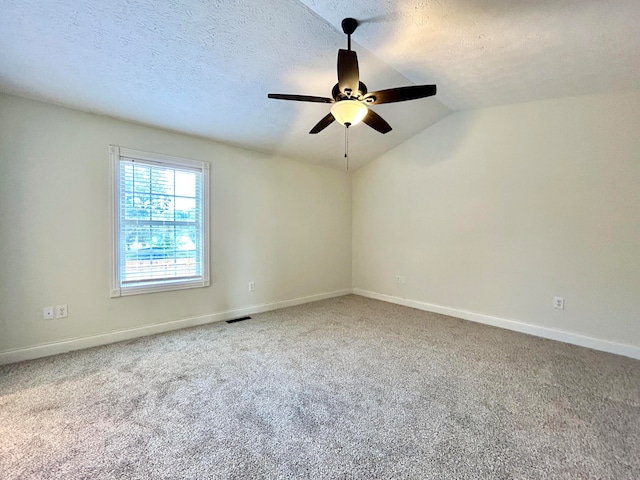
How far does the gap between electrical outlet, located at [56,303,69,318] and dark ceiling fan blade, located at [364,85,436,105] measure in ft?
11.0

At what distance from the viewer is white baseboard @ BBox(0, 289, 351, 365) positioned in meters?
2.66

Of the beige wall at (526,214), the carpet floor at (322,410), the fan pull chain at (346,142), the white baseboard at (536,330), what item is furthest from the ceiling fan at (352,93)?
the white baseboard at (536,330)

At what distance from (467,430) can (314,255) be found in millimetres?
3491

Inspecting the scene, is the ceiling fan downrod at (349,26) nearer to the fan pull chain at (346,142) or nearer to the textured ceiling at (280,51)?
the textured ceiling at (280,51)

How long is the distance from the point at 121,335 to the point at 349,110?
3225 mm

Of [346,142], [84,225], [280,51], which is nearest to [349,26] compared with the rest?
[280,51]

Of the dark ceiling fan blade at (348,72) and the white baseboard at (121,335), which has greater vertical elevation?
the dark ceiling fan blade at (348,72)

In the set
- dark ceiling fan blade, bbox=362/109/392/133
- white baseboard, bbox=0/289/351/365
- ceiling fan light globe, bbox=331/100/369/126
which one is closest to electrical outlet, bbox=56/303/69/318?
white baseboard, bbox=0/289/351/365

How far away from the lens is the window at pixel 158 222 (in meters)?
3.15

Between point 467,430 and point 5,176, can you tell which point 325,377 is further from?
point 5,176

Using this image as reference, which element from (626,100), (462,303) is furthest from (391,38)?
(462,303)

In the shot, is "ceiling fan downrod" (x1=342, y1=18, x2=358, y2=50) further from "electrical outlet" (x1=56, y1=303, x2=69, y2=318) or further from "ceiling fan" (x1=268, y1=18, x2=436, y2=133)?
"electrical outlet" (x1=56, y1=303, x2=69, y2=318)

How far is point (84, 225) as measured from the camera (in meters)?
2.94

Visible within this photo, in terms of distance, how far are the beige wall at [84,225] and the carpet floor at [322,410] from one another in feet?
1.36
